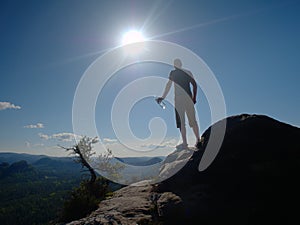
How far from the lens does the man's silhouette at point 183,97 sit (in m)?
9.48

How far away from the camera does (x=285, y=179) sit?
574 cm

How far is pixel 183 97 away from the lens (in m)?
9.54

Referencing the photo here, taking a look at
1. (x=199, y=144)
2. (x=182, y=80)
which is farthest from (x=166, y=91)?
(x=199, y=144)

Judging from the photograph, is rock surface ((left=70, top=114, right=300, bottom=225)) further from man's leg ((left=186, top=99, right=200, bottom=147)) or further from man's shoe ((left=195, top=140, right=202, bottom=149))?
man's leg ((left=186, top=99, right=200, bottom=147))

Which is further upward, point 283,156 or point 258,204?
point 283,156

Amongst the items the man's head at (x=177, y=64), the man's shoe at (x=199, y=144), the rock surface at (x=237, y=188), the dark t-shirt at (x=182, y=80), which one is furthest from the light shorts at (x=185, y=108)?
the rock surface at (x=237, y=188)

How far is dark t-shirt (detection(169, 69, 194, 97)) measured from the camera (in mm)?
9586

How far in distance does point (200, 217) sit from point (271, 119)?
4633 mm

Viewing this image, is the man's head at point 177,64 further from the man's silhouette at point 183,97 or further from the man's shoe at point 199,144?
the man's shoe at point 199,144

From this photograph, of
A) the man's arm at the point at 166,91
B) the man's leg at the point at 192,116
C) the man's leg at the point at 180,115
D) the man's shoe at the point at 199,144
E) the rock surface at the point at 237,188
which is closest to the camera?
the rock surface at the point at 237,188

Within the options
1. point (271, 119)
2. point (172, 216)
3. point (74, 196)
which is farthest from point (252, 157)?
point (74, 196)

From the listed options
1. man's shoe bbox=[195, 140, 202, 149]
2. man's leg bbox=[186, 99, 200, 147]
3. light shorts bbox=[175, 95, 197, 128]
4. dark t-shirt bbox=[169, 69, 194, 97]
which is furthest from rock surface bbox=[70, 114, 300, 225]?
dark t-shirt bbox=[169, 69, 194, 97]

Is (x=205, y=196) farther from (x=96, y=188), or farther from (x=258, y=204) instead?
(x=96, y=188)

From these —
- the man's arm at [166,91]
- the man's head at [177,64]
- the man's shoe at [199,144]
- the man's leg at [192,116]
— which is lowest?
the man's shoe at [199,144]
